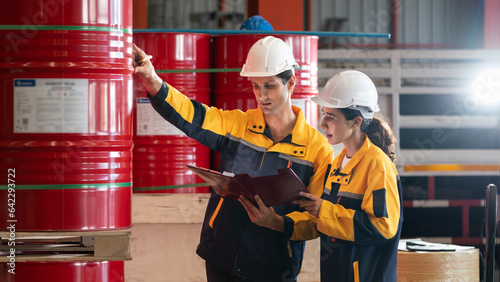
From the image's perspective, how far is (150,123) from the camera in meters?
4.35

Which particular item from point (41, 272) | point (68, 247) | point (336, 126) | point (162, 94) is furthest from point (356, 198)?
point (41, 272)

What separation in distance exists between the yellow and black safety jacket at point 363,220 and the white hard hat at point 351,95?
16cm

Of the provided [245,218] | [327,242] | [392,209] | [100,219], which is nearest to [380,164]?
[392,209]

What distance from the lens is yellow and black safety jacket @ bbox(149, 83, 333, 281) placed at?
3207 millimetres

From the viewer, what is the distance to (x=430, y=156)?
8.89 metres

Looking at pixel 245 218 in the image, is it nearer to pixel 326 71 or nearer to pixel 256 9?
pixel 326 71

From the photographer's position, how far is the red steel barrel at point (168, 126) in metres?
4.36

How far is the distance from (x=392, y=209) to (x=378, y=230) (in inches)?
4.5

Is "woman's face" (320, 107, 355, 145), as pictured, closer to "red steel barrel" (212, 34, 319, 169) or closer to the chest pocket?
the chest pocket

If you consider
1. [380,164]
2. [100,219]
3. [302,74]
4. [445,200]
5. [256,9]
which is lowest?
[445,200]

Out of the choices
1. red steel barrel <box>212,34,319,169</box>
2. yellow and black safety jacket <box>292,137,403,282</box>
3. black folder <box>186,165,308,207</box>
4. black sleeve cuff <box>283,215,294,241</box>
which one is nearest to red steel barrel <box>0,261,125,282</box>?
black folder <box>186,165,308,207</box>

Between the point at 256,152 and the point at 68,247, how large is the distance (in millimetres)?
996

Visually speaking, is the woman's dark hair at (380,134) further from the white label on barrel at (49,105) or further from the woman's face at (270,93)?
the white label on barrel at (49,105)

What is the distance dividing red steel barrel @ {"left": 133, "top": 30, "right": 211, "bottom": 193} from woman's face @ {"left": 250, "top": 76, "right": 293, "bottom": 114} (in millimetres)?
1163
